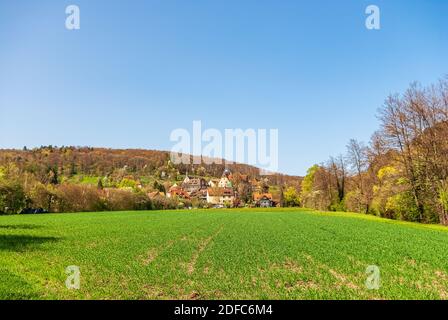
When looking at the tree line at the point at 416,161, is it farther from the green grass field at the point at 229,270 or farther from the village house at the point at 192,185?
the village house at the point at 192,185

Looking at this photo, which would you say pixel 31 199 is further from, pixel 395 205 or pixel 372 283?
pixel 372 283

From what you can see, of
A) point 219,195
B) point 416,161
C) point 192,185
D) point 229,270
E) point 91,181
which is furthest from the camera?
point 192,185

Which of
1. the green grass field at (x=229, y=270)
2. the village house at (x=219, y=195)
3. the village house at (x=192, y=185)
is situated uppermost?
the village house at (x=192, y=185)

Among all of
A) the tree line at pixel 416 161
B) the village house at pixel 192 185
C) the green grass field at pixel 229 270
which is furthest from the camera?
the village house at pixel 192 185

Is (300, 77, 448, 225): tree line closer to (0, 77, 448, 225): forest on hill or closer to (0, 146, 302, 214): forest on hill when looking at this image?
(0, 77, 448, 225): forest on hill

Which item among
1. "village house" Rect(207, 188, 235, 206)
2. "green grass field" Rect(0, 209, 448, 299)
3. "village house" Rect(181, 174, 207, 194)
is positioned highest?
"village house" Rect(181, 174, 207, 194)

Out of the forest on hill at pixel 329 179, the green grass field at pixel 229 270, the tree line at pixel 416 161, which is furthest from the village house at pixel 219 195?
the green grass field at pixel 229 270

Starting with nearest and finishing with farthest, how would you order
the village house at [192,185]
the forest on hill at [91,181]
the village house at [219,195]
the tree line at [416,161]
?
the tree line at [416,161] < the forest on hill at [91,181] < the village house at [219,195] < the village house at [192,185]

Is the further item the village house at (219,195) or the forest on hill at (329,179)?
the village house at (219,195)

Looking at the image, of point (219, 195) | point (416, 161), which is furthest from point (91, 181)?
point (416, 161)

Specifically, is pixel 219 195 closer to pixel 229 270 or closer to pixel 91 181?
pixel 91 181

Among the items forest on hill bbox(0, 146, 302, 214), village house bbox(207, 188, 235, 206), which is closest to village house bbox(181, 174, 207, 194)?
forest on hill bbox(0, 146, 302, 214)
